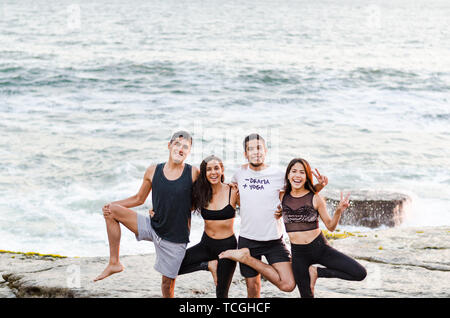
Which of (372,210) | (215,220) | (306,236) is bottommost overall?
(372,210)

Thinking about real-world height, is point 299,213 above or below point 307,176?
below

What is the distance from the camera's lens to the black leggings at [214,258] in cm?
509

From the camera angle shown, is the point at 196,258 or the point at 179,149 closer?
the point at 179,149

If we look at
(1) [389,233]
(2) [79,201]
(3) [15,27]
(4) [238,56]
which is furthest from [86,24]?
(1) [389,233]

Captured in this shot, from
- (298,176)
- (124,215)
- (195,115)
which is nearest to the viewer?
(298,176)

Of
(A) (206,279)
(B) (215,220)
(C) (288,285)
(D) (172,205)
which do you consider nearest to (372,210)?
(A) (206,279)

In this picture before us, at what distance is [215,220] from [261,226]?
1.42 feet

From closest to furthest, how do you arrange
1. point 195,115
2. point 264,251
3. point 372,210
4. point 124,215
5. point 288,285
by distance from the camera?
1. point 288,285
2. point 264,251
3. point 124,215
4. point 372,210
5. point 195,115

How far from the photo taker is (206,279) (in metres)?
6.14

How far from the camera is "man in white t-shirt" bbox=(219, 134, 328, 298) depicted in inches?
197

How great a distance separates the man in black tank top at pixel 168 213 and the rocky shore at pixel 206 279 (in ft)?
2.25

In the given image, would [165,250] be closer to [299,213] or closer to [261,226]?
[261,226]

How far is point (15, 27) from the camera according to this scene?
4766cm

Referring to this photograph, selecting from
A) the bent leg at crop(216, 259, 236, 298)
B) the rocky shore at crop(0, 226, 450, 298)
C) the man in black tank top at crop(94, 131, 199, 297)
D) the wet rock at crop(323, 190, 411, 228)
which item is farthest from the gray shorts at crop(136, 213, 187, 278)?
the wet rock at crop(323, 190, 411, 228)
